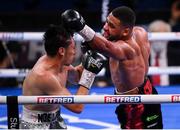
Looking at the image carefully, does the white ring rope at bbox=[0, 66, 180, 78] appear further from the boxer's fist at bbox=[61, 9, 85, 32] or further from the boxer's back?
the boxer's fist at bbox=[61, 9, 85, 32]

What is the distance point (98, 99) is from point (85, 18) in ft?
14.1

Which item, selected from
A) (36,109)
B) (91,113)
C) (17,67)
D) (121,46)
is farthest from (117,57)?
(17,67)

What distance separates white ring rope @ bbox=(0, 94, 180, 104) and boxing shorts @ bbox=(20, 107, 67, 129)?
22.3 inches

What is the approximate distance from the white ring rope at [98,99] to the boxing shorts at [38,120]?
565 millimetres

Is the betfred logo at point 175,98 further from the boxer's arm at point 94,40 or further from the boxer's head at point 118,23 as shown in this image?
the boxer's head at point 118,23

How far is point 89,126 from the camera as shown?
496 cm

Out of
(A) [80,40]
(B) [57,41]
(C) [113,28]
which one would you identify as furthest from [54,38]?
(A) [80,40]

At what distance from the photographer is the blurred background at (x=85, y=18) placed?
640cm

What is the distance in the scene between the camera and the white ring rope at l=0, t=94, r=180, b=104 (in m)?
3.04

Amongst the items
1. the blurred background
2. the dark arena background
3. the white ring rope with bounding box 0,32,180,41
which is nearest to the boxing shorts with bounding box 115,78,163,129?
the dark arena background

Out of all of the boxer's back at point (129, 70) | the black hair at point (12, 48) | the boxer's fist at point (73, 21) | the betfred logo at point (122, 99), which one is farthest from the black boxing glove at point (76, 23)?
the black hair at point (12, 48)

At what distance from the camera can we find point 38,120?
3.64 meters

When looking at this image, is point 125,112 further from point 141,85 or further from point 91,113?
point 91,113

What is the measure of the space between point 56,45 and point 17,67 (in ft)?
10.0
